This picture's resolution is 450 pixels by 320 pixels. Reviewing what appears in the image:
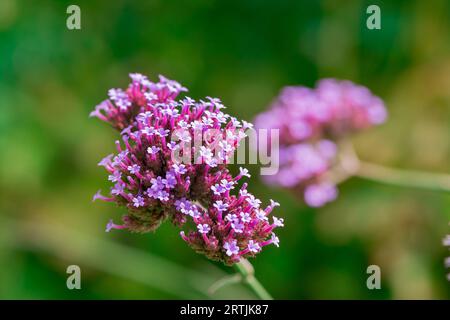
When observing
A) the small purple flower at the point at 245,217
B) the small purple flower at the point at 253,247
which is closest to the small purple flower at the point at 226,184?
the small purple flower at the point at 245,217

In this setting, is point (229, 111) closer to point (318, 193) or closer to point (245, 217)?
point (318, 193)

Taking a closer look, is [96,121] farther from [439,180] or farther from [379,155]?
[439,180]

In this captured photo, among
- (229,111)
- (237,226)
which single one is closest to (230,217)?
(237,226)

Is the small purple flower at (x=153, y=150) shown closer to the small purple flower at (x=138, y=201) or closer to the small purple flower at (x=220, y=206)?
the small purple flower at (x=138, y=201)

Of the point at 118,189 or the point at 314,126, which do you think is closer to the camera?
the point at 118,189

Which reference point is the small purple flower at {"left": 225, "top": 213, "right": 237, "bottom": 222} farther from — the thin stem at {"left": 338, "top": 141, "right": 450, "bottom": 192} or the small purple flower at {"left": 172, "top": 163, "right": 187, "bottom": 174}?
the thin stem at {"left": 338, "top": 141, "right": 450, "bottom": 192}

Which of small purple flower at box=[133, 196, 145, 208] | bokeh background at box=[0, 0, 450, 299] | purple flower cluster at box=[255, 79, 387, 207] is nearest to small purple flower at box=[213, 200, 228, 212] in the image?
small purple flower at box=[133, 196, 145, 208]
